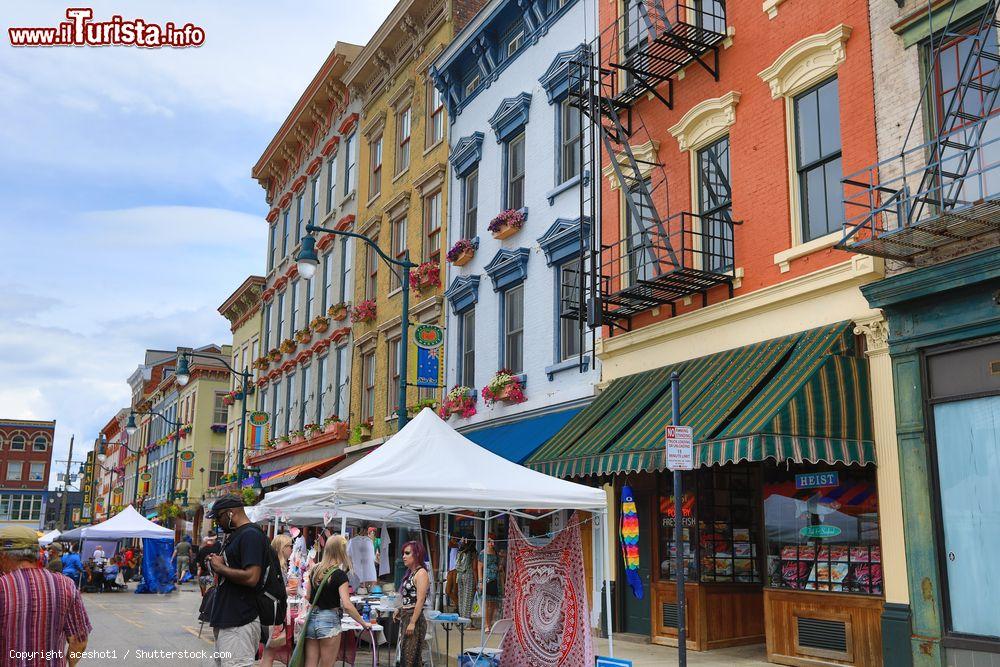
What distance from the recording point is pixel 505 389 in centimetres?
1920

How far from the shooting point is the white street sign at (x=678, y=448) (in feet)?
30.9

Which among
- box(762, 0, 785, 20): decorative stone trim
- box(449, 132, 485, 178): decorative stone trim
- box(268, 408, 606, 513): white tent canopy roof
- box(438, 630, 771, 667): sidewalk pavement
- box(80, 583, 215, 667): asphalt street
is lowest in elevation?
box(80, 583, 215, 667): asphalt street

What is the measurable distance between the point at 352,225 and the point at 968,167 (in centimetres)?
2293

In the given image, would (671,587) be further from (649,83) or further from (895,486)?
(649,83)

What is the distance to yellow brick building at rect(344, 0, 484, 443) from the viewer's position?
80.9 ft

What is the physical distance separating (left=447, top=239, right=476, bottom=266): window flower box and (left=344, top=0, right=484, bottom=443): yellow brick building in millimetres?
1343

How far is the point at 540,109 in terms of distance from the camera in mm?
19828

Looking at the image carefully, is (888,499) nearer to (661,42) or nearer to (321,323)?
(661,42)

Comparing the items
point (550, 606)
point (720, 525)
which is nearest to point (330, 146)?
point (720, 525)

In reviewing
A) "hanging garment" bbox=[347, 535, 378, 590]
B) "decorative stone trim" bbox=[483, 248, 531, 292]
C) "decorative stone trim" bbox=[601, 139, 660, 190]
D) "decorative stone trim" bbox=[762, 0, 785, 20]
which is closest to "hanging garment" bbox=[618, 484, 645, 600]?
"hanging garment" bbox=[347, 535, 378, 590]

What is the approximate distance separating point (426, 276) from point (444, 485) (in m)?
13.4

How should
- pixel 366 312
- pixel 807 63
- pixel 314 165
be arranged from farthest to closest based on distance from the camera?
pixel 314 165 < pixel 366 312 < pixel 807 63

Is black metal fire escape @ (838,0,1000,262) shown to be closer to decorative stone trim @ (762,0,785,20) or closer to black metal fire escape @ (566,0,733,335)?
decorative stone trim @ (762,0,785,20)

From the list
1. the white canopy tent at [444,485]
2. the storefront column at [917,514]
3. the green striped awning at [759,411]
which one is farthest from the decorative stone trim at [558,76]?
the storefront column at [917,514]
